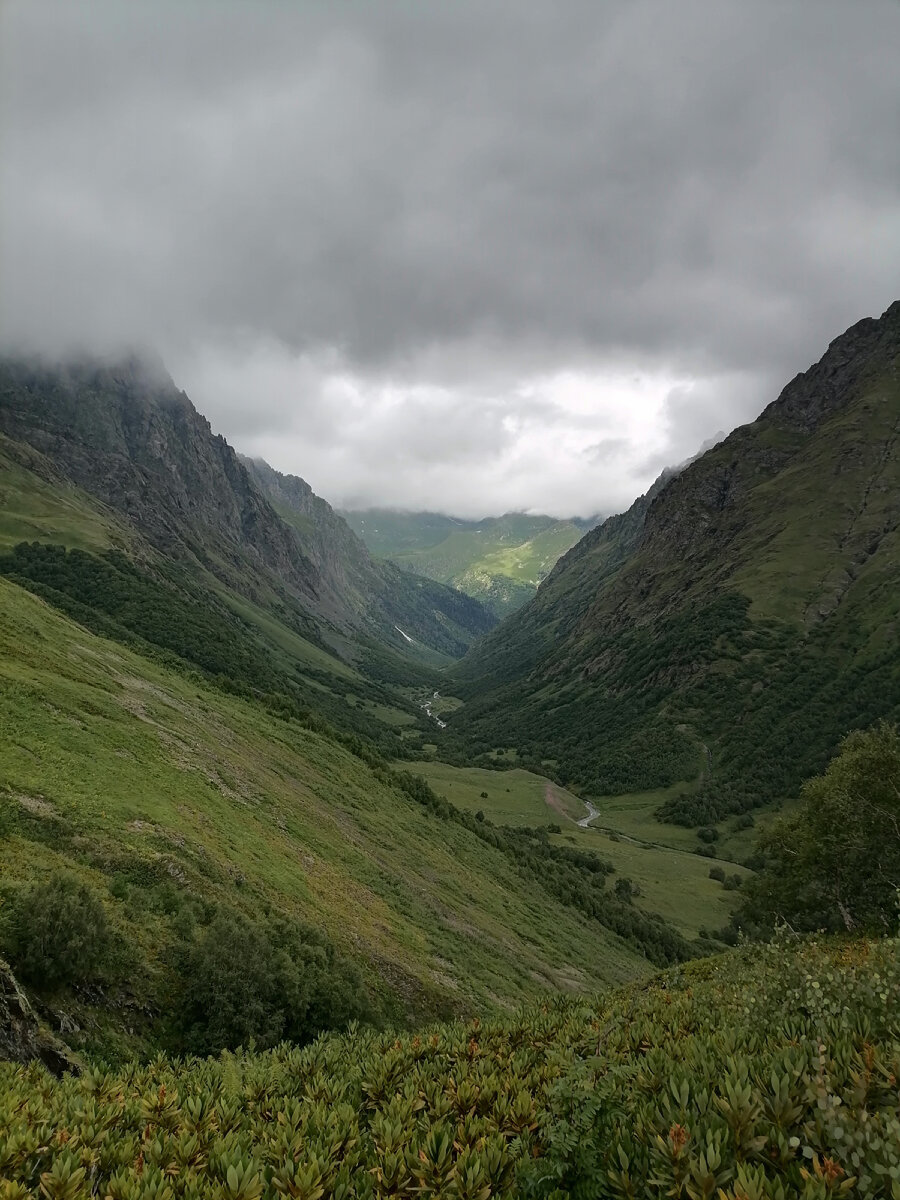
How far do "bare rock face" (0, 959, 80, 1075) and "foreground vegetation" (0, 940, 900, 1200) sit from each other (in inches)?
114

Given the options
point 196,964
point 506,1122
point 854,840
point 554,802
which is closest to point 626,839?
point 554,802

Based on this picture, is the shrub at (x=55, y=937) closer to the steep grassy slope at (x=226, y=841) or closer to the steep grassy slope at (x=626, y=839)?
the steep grassy slope at (x=226, y=841)

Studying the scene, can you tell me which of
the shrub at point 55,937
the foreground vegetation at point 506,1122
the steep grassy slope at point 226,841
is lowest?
the steep grassy slope at point 226,841

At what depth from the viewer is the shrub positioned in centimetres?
1522

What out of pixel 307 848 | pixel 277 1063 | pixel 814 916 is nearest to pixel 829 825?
pixel 814 916

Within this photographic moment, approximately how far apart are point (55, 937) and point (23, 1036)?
3620 mm

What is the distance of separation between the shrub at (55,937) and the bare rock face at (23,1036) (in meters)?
1.74

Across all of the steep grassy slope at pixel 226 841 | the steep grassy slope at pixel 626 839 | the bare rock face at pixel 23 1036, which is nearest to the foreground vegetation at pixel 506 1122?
the bare rock face at pixel 23 1036

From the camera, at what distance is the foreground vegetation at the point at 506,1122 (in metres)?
5.52

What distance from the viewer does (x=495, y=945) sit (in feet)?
138

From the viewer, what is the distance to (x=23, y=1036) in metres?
12.4

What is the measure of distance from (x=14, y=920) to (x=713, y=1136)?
17.6 meters

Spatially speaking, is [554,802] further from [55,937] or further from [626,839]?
[55,937]

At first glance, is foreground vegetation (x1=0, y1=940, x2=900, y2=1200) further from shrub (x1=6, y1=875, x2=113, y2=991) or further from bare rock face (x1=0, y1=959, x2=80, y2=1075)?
shrub (x1=6, y1=875, x2=113, y2=991)
